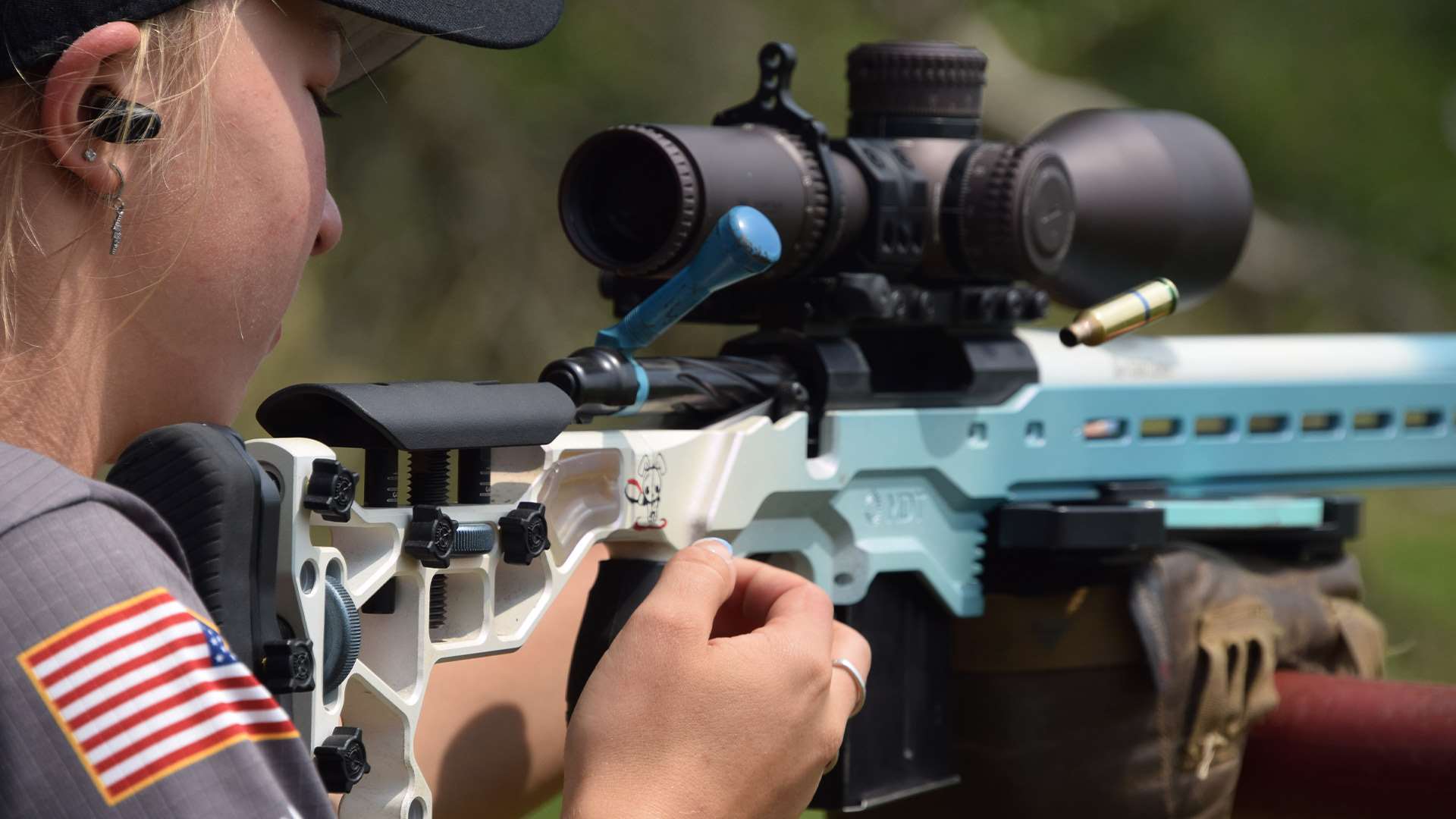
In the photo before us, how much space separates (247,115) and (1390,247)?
12.0 feet

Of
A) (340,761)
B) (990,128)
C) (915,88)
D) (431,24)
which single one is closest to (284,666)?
(340,761)

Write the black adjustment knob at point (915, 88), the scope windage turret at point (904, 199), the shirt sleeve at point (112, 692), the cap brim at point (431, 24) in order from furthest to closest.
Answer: the black adjustment knob at point (915, 88)
the scope windage turret at point (904, 199)
the cap brim at point (431, 24)
the shirt sleeve at point (112, 692)

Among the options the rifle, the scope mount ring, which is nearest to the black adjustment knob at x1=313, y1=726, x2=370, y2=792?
the rifle

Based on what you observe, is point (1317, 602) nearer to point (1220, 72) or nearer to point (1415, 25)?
point (1220, 72)

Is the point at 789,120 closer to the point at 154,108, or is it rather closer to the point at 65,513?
the point at 154,108

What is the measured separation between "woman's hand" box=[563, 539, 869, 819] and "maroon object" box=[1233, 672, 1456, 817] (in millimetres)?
562

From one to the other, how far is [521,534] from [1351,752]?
773mm

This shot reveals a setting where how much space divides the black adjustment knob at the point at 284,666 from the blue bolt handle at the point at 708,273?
0.44m

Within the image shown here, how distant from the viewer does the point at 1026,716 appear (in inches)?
60.0

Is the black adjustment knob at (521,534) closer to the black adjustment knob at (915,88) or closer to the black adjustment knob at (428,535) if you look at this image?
the black adjustment knob at (428,535)

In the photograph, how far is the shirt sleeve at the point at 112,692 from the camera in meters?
0.63

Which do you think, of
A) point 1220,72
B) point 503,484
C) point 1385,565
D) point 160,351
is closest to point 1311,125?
point 1220,72

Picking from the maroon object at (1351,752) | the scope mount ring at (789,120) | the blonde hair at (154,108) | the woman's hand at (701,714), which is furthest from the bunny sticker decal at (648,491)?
the maroon object at (1351,752)

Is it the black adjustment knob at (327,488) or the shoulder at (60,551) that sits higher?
the shoulder at (60,551)
